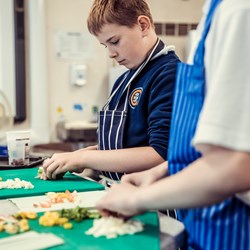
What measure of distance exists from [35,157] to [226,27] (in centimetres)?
115

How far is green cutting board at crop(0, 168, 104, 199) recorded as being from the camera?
1.07 m

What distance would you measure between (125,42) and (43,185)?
512 mm

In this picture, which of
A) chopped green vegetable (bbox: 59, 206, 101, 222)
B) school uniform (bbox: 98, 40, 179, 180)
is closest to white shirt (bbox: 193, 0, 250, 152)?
chopped green vegetable (bbox: 59, 206, 101, 222)

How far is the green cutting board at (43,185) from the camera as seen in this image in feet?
3.52

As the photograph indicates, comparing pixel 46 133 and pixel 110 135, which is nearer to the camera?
pixel 110 135

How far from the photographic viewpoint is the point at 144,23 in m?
1.29

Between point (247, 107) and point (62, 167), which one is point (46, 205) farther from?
point (247, 107)

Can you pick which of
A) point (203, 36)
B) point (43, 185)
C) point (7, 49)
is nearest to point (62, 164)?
point (43, 185)

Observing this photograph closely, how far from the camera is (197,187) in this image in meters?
0.62

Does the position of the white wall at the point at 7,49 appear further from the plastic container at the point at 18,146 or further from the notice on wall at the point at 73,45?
the plastic container at the point at 18,146

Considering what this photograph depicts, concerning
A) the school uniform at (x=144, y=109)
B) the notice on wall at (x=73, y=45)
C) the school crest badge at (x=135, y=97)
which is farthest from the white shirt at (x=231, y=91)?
the notice on wall at (x=73, y=45)

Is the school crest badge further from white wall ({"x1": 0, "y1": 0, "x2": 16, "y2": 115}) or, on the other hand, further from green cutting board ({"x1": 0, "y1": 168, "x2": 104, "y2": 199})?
white wall ({"x1": 0, "y1": 0, "x2": 16, "y2": 115})

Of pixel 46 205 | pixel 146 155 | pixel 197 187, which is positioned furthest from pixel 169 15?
pixel 197 187

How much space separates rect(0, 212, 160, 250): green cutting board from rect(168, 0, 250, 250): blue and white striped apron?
9 cm
